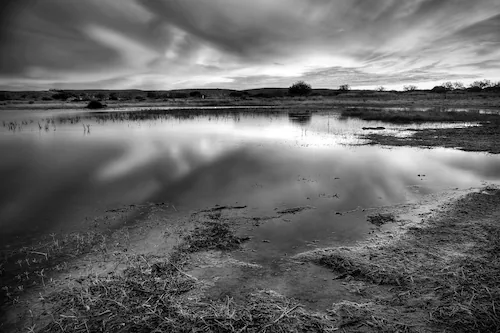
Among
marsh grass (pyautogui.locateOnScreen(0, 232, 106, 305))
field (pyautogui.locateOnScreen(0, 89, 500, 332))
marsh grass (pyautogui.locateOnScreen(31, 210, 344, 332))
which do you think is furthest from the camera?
marsh grass (pyautogui.locateOnScreen(0, 232, 106, 305))

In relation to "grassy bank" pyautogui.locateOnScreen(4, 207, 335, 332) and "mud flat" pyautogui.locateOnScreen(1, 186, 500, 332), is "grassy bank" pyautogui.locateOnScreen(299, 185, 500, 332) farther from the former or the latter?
"grassy bank" pyautogui.locateOnScreen(4, 207, 335, 332)

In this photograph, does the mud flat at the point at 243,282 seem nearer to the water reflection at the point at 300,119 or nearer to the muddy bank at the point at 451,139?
the muddy bank at the point at 451,139

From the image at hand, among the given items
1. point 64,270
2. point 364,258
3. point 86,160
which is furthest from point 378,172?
point 86,160

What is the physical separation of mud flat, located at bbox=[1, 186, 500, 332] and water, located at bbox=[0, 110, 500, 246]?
871 millimetres

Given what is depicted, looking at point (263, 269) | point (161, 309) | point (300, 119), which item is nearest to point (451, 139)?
point (300, 119)

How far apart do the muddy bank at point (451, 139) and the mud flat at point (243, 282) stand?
38.6ft

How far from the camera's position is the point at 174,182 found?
10.2 metres

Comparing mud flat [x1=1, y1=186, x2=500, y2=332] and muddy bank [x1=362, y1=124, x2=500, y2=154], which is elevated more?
muddy bank [x1=362, y1=124, x2=500, y2=154]

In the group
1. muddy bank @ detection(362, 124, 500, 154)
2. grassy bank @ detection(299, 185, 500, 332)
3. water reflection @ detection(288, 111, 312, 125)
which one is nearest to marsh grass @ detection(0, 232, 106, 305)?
grassy bank @ detection(299, 185, 500, 332)

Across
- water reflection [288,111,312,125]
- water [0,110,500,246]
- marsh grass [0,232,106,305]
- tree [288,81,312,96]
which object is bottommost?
marsh grass [0,232,106,305]

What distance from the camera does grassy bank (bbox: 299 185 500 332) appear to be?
3.84m

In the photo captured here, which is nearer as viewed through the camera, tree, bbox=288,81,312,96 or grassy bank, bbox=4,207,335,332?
grassy bank, bbox=4,207,335,332

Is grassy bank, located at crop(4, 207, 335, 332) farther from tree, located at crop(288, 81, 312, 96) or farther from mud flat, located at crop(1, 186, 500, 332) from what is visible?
tree, located at crop(288, 81, 312, 96)

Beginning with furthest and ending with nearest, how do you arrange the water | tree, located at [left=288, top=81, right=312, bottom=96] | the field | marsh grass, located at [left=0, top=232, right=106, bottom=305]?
1. tree, located at [left=288, top=81, right=312, bottom=96]
2. the water
3. marsh grass, located at [left=0, top=232, right=106, bottom=305]
4. the field
